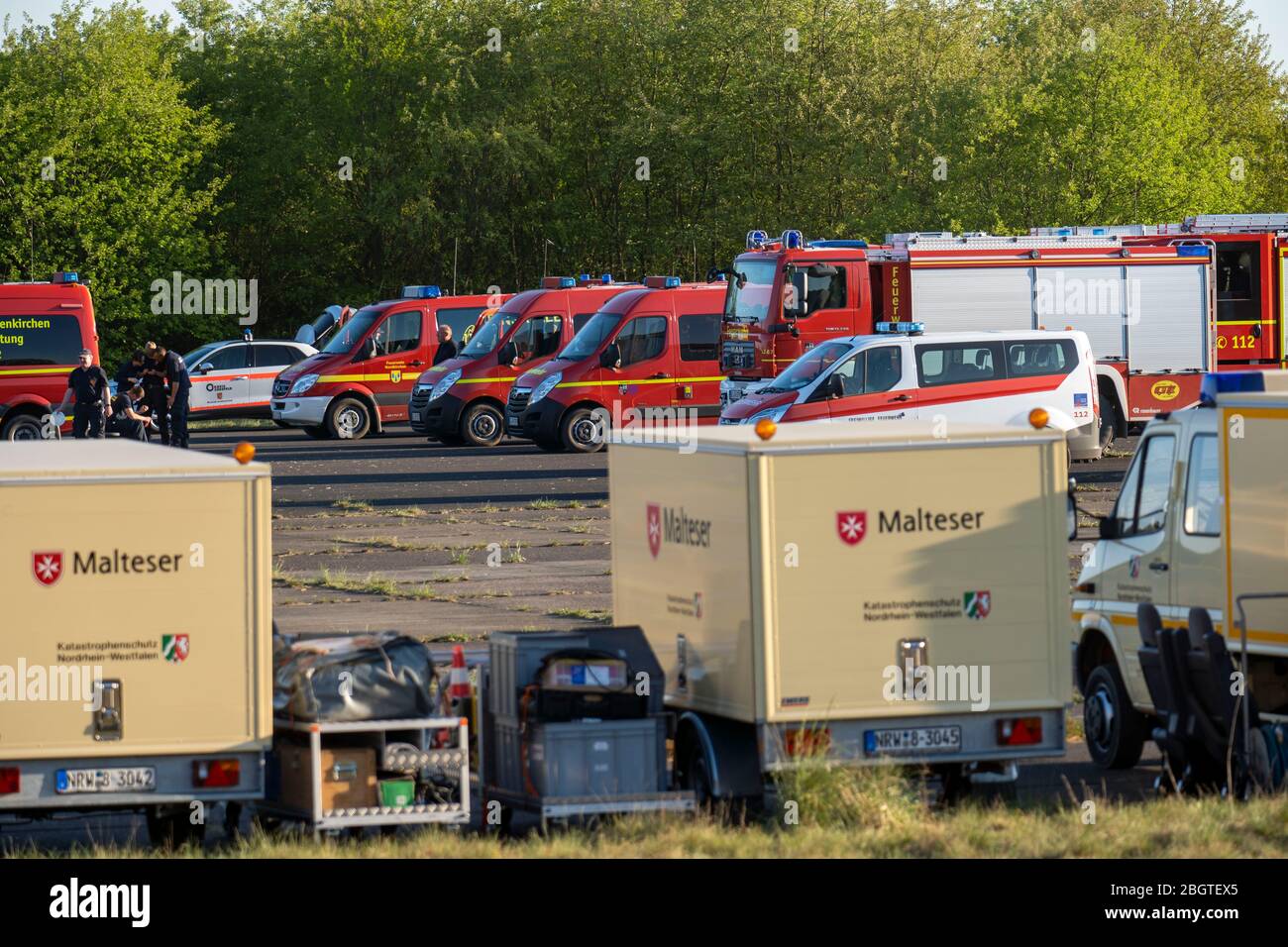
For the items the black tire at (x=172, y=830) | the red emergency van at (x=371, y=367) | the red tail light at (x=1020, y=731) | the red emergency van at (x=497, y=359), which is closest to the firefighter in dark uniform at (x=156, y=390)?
the red emergency van at (x=497, y=359)

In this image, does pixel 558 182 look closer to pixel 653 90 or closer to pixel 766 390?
pixel 653 90

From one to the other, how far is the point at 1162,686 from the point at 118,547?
505 centimetres

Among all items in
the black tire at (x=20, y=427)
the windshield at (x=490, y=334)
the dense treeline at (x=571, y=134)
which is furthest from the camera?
the dense treeline at (x=571, y=134)

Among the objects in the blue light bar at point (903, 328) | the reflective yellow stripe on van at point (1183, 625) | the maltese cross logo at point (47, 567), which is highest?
the blue light bar at point (903, 328)

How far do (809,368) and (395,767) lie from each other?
53.3 feet

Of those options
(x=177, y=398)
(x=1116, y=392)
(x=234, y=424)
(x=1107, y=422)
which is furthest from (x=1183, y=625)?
(x=234, y=424)

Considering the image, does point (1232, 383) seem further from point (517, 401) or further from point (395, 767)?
point (517, 401)

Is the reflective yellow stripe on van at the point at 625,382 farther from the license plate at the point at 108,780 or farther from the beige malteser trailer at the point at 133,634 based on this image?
the license plate at the point at 108,780

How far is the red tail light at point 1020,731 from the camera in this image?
930 cm

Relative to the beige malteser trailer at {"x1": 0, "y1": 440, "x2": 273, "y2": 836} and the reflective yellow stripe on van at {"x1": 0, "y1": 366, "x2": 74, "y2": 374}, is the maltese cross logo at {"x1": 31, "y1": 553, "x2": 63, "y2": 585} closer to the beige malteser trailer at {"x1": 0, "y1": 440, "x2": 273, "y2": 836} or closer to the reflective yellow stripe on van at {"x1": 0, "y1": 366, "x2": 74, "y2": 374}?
the beige malteser trailer at {"x1": 0, "y1": 440, "x2": 273, "y2": 836}

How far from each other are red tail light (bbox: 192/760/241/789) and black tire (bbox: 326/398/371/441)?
26008 millimetres

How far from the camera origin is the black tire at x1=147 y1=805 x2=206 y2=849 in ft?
30.0

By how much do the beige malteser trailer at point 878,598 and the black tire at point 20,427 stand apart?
925 inches

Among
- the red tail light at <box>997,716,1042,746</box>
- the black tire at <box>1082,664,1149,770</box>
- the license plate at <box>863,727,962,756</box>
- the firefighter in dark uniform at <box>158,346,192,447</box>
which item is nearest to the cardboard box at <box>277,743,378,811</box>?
the license plate at <box>863,727,962,756</box>
